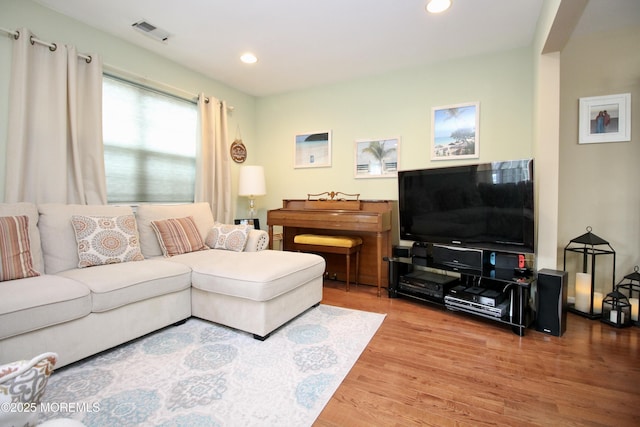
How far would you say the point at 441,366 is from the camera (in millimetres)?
1802

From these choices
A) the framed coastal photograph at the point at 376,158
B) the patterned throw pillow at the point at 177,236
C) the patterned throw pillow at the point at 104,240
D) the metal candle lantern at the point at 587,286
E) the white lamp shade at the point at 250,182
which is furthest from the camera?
the white lamp shade at the point at 250,182

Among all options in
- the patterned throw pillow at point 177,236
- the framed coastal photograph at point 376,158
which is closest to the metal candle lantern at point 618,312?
the framed coastal photograph at point 376,158

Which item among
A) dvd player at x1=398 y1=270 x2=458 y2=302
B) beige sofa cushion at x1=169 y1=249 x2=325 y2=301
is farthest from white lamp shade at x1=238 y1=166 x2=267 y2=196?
dvd player at x1=398 y1=270 x2=458 y2=302

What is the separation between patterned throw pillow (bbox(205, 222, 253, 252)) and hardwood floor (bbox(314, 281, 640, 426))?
4.79 feet

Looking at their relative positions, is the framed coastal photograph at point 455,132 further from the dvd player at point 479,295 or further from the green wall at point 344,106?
the dvd player at point 479,295

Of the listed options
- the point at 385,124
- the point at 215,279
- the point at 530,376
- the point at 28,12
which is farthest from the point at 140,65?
the point at 530,376

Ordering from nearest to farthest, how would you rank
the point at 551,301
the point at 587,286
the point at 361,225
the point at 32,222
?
1. the point at 32,222
2. the point at 551,301
3. the point at 587,286
4. the point at 361,225

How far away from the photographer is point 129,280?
6.48 feet

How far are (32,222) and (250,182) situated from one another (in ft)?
6.90

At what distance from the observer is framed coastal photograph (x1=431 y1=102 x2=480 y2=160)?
3148 millimetres

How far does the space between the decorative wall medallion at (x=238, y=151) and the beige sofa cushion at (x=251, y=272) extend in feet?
5.75

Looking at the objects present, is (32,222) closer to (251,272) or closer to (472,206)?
(251,272)

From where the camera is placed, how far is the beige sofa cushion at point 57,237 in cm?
213

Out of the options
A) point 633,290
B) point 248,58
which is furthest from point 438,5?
point 633,290
